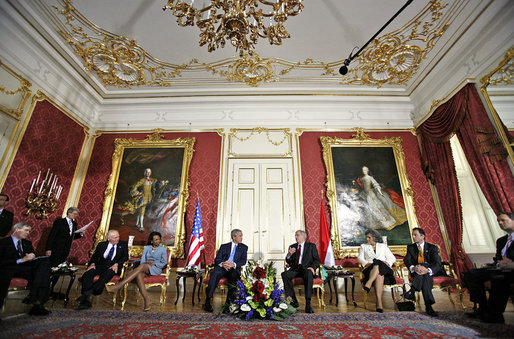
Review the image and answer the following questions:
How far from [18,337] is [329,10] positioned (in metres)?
6.18

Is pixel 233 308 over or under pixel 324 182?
under

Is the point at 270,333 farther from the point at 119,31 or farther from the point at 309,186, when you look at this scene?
the point at 119,31

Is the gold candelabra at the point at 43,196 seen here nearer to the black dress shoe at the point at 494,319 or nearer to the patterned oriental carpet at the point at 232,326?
the patterned oriental carpet at the point at 232,326

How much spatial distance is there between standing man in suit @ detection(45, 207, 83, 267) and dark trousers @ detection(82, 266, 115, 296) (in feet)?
4.06

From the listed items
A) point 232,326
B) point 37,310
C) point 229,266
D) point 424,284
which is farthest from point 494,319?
point 37,310

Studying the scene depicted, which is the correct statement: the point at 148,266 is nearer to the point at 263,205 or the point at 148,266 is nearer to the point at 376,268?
the point at 263,205

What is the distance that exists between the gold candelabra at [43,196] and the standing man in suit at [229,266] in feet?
12.4

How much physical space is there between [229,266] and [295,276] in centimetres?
110

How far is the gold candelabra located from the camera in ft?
15.9

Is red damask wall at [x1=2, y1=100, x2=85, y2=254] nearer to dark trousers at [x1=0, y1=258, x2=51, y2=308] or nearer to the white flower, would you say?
dark trousers at [x1=0, y1=258, x2=51, y2=308]

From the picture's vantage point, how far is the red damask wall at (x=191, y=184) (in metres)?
5.74

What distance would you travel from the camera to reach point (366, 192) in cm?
603

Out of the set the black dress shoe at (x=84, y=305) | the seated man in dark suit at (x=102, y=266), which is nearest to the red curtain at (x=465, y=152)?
the seated man in dark suit at (x=102, y=266)

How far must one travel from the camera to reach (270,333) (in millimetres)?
2506
